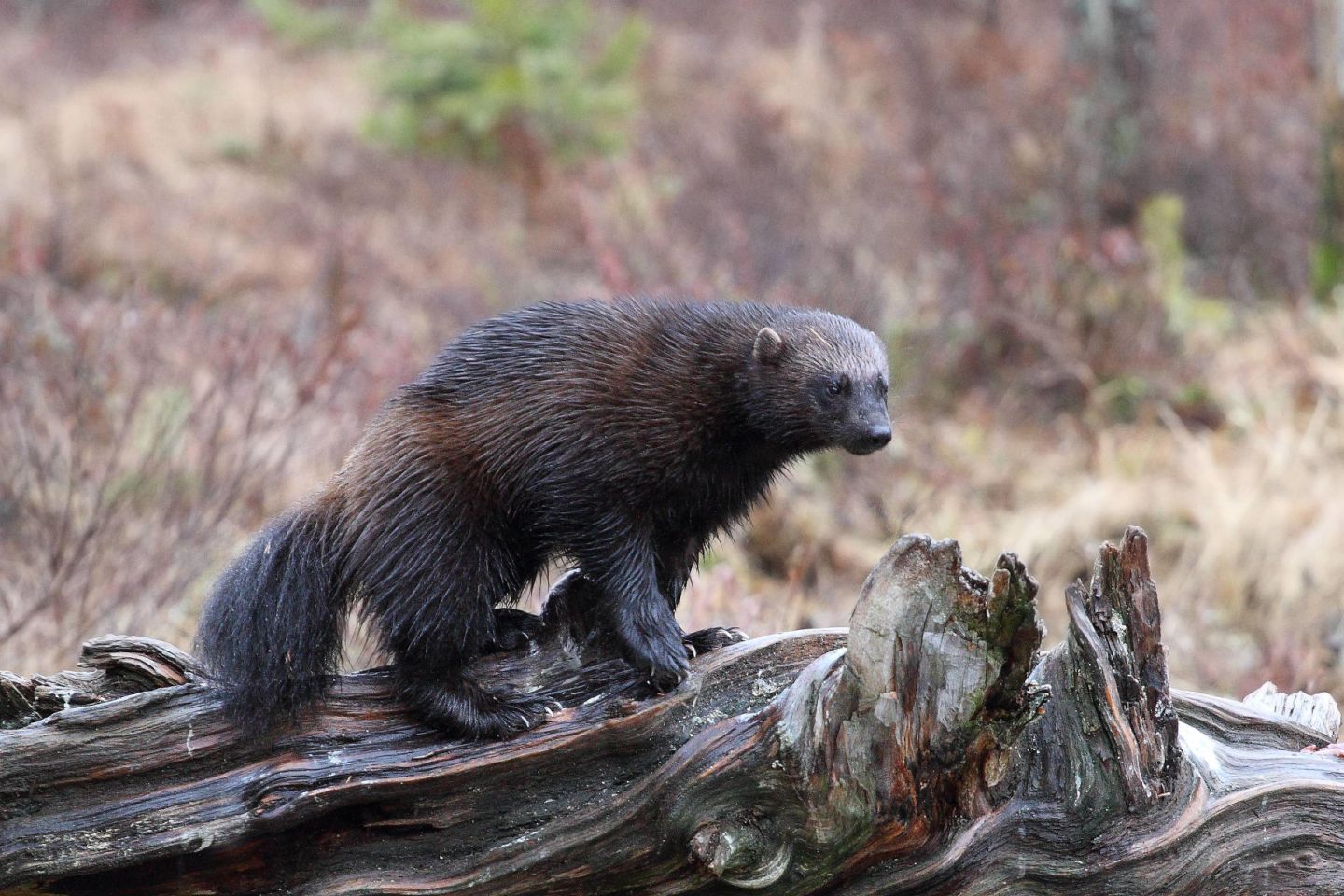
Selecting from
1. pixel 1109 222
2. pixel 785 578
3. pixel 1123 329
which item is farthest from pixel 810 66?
pixel 785 578

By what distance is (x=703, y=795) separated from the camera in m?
3.31

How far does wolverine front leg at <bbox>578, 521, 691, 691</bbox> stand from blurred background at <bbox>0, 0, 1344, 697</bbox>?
1944 millimetres

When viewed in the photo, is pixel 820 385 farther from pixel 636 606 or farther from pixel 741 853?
pixel 741 853

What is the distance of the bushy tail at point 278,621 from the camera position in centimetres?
340

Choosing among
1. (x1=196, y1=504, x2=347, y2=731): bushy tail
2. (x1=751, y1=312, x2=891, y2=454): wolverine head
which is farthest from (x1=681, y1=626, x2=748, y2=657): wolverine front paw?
(x1=196, y1=504, x2=347, y2=731): bushy tail

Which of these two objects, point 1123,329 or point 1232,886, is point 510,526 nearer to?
point 1232,886

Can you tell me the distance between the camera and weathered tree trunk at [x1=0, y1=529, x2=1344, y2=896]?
3.24 m

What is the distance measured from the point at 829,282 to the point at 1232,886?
579cm

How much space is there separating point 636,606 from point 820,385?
2.44 feet

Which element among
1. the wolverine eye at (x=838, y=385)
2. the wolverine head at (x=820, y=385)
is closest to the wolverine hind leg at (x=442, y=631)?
the wolverine head at (x=820, y=385)

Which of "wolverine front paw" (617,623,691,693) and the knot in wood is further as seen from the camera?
"wolverine front paw" (617,623,691,693)

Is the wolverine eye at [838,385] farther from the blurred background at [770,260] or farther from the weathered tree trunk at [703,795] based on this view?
the blurred background at [770,260]

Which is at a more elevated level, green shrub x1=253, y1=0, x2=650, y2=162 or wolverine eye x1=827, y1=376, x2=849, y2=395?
green shrub x1=253, y1=0, x2=650, y2=162

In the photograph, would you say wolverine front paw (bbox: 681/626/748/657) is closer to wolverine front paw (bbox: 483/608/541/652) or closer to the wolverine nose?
wolverine front paw (bbox: 483/608/541/652)
